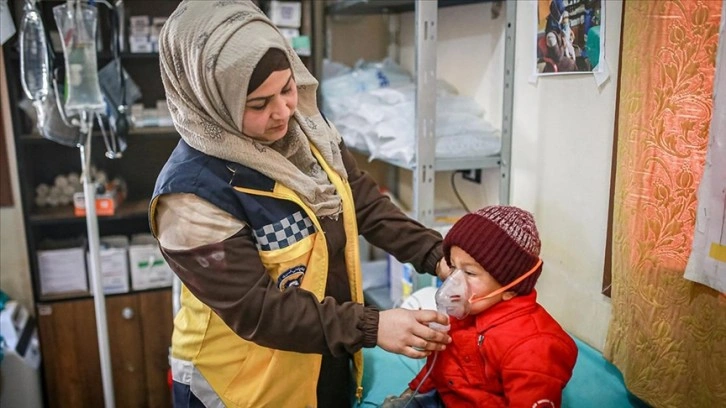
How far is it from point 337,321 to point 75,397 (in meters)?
→ 1.97

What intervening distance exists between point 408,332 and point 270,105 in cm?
43

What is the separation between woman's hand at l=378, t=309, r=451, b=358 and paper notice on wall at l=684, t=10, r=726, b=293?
45 cm

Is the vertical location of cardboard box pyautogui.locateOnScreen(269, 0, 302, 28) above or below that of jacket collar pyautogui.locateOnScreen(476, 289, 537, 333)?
above

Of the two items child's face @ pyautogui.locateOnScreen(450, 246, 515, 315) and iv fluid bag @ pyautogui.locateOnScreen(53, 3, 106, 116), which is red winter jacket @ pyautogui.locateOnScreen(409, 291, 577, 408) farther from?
iv fluid bag @ pyautogui.locateOnScreen(53, 3, 106, 116)


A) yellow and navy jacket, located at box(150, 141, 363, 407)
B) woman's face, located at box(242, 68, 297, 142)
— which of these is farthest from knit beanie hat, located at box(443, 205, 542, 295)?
woman's face, located at box(242, 68, 297, 142)

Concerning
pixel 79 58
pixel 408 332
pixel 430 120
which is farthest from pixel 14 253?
pixel 408 332

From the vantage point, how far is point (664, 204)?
1.08 metres

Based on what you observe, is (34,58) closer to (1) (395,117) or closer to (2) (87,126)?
(2) (87,126)

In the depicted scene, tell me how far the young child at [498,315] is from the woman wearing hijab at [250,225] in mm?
85

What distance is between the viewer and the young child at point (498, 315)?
98 centimetres

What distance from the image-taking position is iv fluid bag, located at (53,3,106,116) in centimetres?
190

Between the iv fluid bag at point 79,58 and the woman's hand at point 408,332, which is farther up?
the iv fluid bag at point 79,58

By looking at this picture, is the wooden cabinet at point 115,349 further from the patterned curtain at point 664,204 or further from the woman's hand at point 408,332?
the patterned curtain at point 664,204

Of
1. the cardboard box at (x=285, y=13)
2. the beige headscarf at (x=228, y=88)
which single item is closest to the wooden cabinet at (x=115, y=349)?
the cardboard box at (x=285, y=13)
